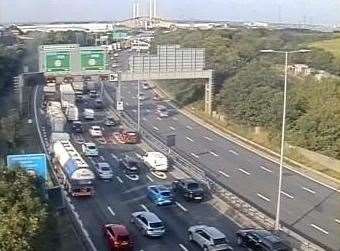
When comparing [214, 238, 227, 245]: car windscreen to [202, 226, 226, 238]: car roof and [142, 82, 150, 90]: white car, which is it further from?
[142, 82, 150, 90]: white car

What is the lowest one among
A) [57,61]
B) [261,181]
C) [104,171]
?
[261,181]

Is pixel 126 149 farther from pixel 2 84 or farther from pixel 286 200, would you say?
pixel 2 84

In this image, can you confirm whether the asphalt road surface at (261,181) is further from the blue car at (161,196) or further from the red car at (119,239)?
the red car at (119,239)

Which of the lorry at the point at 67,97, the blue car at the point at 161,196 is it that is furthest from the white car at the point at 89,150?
the lorry at the point at 67,97

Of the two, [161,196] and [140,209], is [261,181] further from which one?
[140,209]

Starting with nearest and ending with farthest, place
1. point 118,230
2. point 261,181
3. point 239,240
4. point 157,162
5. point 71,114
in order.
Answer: point 118,230
point 239,240
point 261,181
point 157,162
point 71,114

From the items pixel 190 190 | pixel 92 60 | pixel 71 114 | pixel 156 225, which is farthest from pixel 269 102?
pixel 156 225
